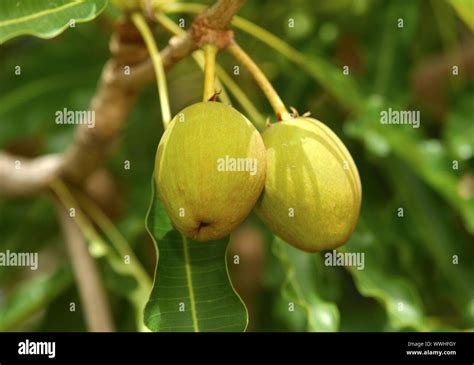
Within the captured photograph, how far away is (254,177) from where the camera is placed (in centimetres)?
89

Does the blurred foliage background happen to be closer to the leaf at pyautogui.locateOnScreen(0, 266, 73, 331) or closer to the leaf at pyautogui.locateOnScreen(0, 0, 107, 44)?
the leaf at pyautogui.locateOnScreen(0, 266, 73, 331)

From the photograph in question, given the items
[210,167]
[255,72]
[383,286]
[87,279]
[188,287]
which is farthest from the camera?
[87,279]

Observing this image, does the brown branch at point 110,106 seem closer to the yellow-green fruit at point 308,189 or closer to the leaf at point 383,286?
the yellow-green fruit at point 308,189

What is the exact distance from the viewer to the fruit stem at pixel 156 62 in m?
1.07

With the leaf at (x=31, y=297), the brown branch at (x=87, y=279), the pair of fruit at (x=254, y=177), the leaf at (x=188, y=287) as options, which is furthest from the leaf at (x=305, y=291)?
the leaf at (x=31, y=297)

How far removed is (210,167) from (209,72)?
147mm

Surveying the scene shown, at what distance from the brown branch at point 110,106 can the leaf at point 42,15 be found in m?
0.12

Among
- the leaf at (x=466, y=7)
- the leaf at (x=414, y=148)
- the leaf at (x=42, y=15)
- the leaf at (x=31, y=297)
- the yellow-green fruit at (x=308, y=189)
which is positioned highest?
the leaf at (x=466, y=7)

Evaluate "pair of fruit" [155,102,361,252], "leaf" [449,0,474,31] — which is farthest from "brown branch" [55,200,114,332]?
"leaf" [449,0,474,31]

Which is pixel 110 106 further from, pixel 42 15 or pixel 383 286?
pixel 383 286

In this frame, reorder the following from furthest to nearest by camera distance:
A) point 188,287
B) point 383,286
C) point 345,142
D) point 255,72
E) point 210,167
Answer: point 345,142, point 383,286, point 188,287, point 255,72, point 210,167

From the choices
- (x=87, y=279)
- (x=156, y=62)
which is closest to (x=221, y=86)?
(x=156, y=62)

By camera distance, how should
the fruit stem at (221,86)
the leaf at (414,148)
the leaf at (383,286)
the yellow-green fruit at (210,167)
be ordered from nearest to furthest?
the yellow-green fruit at (210,167)
the fruit stem at (221,86)
the leaf at (383,286)
the leaf at (414,148)
